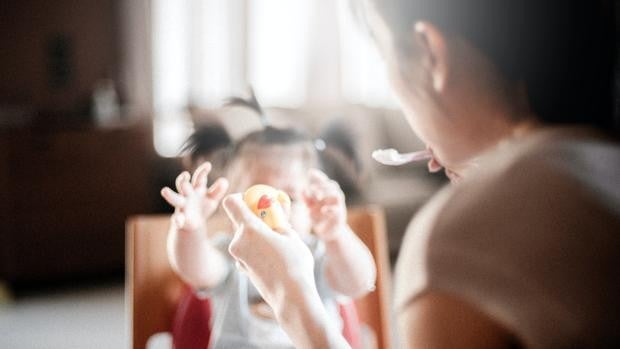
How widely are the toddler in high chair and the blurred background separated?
1.26m

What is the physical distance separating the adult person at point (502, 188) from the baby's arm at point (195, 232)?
11 centimetres

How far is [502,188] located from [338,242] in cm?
23

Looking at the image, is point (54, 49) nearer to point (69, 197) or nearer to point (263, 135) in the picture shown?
point (69, 197)

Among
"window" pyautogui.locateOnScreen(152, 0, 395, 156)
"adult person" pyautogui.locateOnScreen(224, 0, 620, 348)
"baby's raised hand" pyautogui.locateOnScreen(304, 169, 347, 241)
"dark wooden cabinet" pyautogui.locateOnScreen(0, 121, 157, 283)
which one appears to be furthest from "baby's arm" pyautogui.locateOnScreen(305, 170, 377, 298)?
"window" pyautogui.locateOnScreen(152, 0, 395, 156)

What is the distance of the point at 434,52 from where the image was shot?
1.46 feet

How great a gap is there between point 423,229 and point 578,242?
0.08 meters

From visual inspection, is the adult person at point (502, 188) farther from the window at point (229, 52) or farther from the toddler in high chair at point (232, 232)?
the window at point (229, 52)

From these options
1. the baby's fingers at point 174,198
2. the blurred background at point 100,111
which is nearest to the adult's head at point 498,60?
the baby's fingers at point 174,198

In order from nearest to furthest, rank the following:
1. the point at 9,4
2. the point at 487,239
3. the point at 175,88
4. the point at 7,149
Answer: the point at 487,239, the point at 7,149, the point at 9,4, the point at 175,88

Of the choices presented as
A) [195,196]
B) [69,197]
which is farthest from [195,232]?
[69,197]

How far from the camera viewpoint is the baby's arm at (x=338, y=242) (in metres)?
→ 0.60

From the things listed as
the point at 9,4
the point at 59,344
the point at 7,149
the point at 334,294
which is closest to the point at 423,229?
the point at 334,294

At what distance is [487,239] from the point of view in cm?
40

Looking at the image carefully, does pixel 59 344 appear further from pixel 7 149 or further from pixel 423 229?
pixel 423 229
